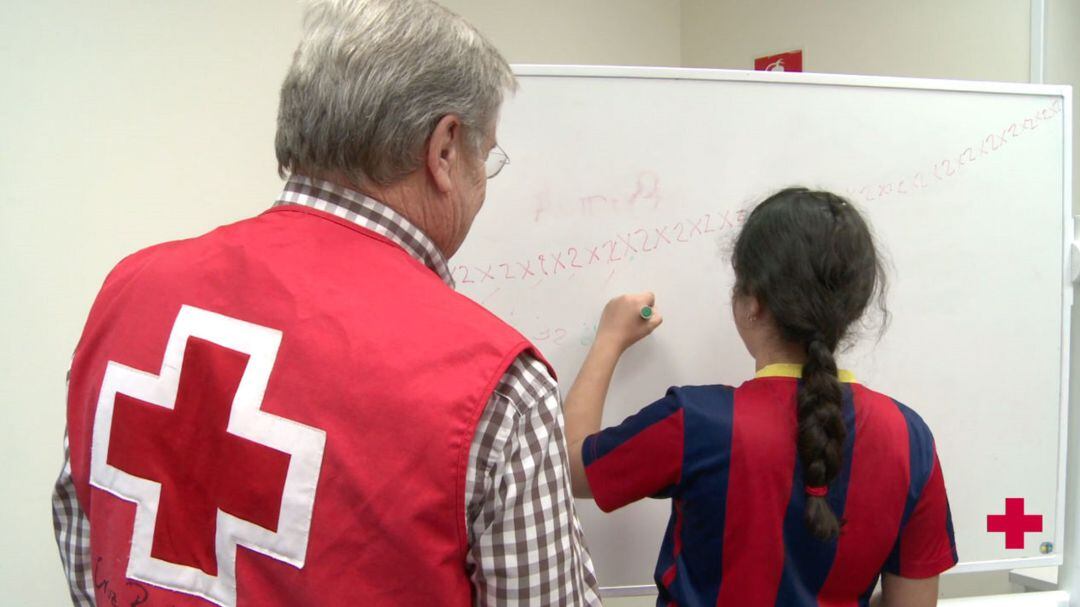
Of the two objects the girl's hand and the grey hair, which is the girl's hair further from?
the grey hair

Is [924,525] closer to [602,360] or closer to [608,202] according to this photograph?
[602,360]

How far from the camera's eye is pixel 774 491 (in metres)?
0.83

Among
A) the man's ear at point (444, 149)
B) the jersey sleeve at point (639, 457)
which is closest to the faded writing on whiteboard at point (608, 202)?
the jersey sleeve at point (639, 457)

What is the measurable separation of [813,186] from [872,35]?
1.06 m

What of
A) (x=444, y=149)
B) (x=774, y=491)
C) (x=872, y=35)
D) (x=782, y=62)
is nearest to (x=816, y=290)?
(x=774, y=491)

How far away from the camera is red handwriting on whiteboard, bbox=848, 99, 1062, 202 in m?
1.23

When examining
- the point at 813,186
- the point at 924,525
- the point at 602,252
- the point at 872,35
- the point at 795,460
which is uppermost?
the point at 872,35

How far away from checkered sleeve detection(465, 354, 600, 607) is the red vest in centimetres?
2

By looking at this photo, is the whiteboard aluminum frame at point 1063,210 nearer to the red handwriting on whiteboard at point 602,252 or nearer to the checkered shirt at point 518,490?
the red handwriting on whiteboard at point 602,252

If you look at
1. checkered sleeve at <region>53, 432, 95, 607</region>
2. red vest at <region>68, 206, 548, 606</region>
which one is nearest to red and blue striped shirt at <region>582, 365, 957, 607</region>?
red vest at <region>68, 206, 548, 606</region>

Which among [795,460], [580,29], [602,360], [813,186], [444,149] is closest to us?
[444,149]

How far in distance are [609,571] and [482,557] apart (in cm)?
69

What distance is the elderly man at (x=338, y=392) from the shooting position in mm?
517

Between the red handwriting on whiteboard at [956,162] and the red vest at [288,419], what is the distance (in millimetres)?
950
